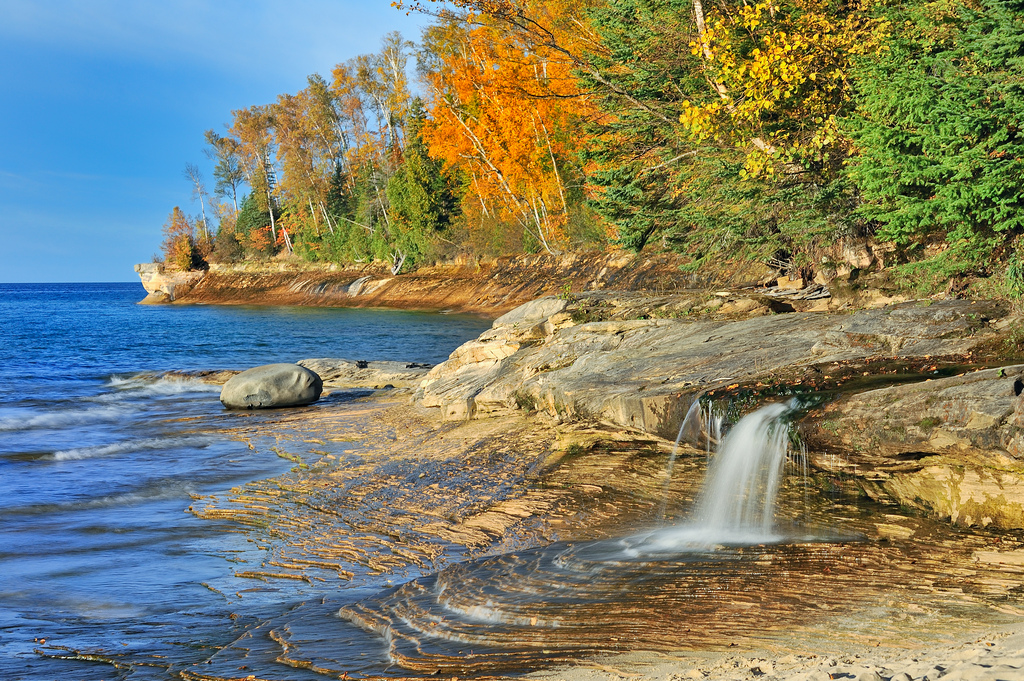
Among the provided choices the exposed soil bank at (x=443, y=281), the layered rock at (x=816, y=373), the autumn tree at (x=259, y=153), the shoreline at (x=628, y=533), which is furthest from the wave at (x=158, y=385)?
the autumn tree at (x=259, y=153)

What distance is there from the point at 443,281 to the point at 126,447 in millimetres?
37300

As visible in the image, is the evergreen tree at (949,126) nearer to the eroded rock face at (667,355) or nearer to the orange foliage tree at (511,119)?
the eroded rock face at (667,355)

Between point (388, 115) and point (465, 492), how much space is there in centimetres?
5492

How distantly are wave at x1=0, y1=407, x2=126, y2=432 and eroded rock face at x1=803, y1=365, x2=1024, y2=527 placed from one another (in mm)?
14993

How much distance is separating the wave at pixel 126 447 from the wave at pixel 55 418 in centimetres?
300

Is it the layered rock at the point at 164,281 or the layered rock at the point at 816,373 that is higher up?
the layered rock at the point at 164,281

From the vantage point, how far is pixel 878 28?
35.7 ft

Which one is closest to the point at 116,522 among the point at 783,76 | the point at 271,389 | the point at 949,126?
the point at 271,389

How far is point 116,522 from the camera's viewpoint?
9.01m

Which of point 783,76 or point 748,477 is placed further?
point 783,76

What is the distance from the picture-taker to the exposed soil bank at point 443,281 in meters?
27.9

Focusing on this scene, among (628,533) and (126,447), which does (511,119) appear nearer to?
(126,447)

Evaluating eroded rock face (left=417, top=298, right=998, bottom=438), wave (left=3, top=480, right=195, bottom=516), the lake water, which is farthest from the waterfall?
wave (left=3, top=480, right=195, bottom=516)

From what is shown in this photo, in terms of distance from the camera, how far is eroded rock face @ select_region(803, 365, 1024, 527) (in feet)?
20.9
